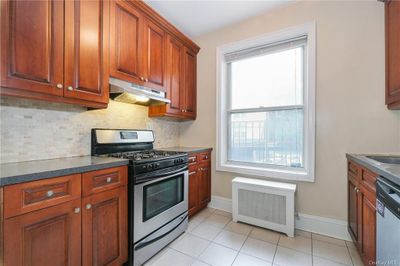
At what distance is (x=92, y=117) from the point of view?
187 cm

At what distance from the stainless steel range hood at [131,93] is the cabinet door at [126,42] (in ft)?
0.25

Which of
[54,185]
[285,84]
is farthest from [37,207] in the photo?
[285,84]

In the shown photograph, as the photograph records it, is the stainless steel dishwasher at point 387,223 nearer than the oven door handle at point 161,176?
Yes

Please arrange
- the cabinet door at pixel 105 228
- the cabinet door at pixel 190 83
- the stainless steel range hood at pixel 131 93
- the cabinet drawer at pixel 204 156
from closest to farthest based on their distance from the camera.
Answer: the cabinet door at pixel 105 228
the stainless steel range hood at pixel 131 93
the cabinet drawer at pixel 204 156
the cabinet door at pixel 190 83

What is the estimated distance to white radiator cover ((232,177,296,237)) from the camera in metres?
2.05

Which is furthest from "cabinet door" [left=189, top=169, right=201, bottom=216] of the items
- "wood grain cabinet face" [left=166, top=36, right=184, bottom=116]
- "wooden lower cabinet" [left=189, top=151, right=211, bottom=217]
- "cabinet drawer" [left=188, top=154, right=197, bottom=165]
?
"wood grain cabinet face" [left=166, top=36, right=184, bottom=116]

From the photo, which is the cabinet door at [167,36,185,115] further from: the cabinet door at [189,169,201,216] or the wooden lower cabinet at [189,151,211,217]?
the cabinet door at [189,169,201,216]

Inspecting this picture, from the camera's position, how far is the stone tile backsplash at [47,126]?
133cm

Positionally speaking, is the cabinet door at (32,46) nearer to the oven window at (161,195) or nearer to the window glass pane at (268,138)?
the oven window at (161,195)

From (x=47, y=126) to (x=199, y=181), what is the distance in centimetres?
180

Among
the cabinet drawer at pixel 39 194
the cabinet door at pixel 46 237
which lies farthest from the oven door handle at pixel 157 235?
the cabinet drawer at pixel 39 194

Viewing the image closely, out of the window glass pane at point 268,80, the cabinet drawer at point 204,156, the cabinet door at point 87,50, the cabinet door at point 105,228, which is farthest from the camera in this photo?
the cabinet drawer at point 204,156

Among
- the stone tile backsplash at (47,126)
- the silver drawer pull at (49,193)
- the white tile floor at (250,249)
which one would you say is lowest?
the white tile floor at (250,249)

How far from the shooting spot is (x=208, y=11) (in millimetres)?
2375
